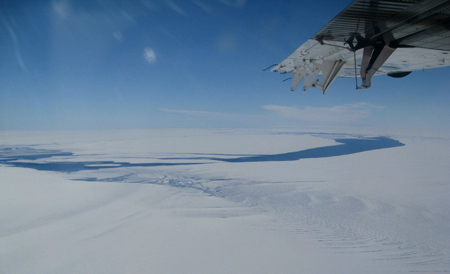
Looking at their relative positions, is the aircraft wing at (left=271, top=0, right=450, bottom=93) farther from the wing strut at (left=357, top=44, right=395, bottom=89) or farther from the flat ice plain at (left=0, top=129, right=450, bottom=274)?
the flat ice plain at (left=0, top=129, right=450, bottom=274)

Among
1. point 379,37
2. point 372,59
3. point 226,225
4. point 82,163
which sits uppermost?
point 379,37

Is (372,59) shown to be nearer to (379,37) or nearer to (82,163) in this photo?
(379,37)

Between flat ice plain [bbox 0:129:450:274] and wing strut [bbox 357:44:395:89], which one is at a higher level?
wing strut [bbox 357:44:395:89]

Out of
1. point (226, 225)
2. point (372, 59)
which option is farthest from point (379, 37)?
point (226, 225)

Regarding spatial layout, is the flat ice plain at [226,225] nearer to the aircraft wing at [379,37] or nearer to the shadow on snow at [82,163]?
the aircraft wing at [379,37]

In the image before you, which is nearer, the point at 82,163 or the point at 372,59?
the point at 372,59

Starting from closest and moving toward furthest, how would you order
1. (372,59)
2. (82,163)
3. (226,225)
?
1. (372,59)
2. (226,225)
3. (82,163)

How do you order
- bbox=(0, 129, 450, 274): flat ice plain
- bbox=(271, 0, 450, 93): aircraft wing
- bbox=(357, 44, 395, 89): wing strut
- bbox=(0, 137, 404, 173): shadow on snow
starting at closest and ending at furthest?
bbox=(271, 0, 450, 93): aircraft wing
bbox=(0, 129, 450, 274): flat ice plain
bbox=(357, 44, 395, 89): wing strut
bbox=(0, 137, 404, 173): shadow on snow

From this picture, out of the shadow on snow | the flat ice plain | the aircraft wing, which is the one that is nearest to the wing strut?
the aircraft wing

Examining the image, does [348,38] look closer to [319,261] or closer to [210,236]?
[319,261]
